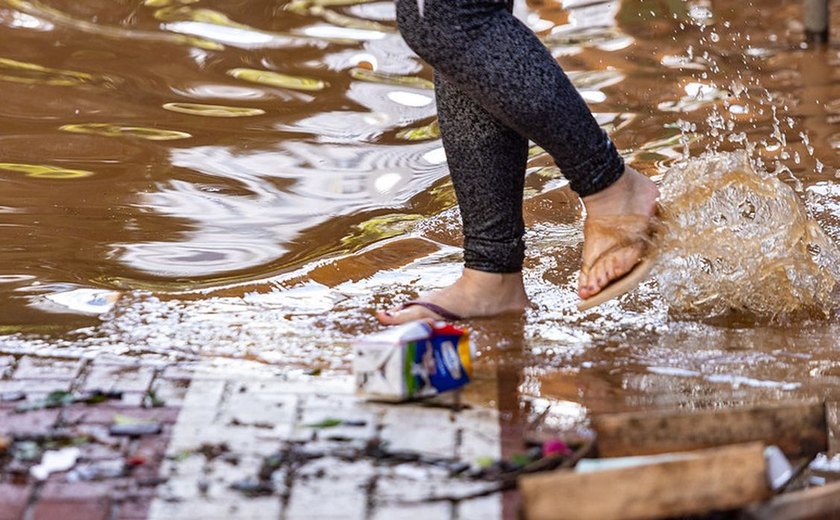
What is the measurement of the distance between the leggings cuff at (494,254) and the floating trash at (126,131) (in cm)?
165

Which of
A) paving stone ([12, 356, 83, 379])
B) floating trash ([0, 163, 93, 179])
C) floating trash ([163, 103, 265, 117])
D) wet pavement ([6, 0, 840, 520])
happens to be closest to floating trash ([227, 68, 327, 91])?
wet pavement ([6, 0, 840, 520])

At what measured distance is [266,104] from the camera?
4574 mm

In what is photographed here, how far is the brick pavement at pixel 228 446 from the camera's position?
6.36 ft

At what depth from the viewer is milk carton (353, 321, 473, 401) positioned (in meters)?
2.29

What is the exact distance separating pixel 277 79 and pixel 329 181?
3.32 feet

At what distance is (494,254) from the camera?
284 cm

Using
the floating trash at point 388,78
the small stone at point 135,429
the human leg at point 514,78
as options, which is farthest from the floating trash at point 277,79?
the small stone at point 135,429

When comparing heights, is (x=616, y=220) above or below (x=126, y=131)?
above

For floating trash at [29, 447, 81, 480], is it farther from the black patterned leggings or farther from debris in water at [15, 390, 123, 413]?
the black patterned leggings

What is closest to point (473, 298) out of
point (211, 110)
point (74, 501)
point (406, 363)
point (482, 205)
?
point (482, 205)

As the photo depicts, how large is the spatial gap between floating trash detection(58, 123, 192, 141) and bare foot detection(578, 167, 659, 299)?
1.89m

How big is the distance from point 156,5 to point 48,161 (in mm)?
1769

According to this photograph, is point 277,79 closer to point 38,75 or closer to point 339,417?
point 38,75

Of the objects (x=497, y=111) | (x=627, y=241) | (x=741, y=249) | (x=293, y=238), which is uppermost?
(x=497, y=111)
